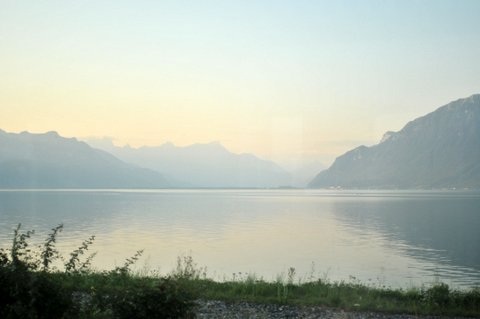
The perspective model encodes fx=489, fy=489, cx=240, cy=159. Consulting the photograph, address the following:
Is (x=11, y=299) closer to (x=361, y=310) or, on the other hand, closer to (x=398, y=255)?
(x=361, y=310)

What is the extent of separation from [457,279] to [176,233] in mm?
38572

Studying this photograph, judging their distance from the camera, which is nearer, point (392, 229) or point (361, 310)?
point (361, 310)

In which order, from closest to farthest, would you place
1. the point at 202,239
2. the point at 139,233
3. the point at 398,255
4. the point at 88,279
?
the point at 88,279 → the point at 398,255 → the point at 202,239 → the point at 139,233

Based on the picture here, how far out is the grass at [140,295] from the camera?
30.8ft

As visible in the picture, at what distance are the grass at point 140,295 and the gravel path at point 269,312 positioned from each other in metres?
0.58

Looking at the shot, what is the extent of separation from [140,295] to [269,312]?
8048 millimetres

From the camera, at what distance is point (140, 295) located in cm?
948

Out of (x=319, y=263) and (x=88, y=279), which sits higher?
(x=88, y=279)

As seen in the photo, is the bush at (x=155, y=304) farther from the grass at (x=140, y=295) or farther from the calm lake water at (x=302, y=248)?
the calm lake water at (x=302, y=248)

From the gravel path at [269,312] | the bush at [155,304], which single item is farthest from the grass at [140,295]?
the gravel path at [269,312]

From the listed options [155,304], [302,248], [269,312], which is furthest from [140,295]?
[302,248]

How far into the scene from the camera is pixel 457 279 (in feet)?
117

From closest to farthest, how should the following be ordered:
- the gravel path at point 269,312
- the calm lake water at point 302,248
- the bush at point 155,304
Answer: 1. the bush at point 155,304
2. the gravel path at point 269,312
3. the calm lake water at point 302,248

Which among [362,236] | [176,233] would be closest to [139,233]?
[176,233]
